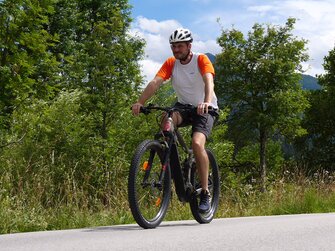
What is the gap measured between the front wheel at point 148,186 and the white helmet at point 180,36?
1.09 meters

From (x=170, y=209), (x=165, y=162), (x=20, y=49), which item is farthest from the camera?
(x=20, y=49)

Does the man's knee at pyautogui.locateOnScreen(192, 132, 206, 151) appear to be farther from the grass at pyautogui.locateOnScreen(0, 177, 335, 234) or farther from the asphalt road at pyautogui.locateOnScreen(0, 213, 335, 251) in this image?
the grass at pyautogui.locateOnScreen(0, 177, 335, 234)

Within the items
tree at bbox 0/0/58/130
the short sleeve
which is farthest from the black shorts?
tree at bbox 0/0/58/130

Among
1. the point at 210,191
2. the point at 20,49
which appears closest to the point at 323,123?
the point at 20,49

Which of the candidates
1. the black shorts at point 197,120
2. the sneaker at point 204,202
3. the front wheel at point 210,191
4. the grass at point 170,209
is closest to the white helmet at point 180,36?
the black shorts at point 197,120

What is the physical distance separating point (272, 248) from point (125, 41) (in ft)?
54.2

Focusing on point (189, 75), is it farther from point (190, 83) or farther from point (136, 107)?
point (136, 107)

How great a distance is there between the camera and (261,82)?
5122 cm

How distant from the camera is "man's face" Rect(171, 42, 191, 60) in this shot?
20.8 feet

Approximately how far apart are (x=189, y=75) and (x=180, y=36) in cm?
43

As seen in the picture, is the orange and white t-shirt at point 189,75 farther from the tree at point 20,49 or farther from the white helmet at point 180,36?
the tree at point 20,49

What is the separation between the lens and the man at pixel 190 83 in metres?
6.33

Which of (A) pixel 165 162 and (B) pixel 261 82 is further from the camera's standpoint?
(B) pixel 261 82

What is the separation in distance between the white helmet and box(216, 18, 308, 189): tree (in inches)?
1668
